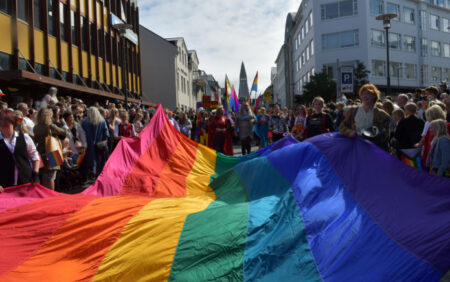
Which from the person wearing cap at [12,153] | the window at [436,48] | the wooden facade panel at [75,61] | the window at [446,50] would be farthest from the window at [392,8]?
the person wearing cap at [12,153]

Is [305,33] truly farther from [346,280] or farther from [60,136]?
[346,280]

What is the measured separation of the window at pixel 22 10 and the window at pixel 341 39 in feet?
108

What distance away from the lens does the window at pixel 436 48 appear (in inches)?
1845

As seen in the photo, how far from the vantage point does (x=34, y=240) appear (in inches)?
142

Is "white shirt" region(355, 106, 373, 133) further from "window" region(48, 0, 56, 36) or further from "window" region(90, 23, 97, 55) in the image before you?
"window" region(90, 23, 97, 55)

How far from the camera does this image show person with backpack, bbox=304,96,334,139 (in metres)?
8.05

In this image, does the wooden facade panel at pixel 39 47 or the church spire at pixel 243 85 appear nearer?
the wooden facade panel at pixel 39 47

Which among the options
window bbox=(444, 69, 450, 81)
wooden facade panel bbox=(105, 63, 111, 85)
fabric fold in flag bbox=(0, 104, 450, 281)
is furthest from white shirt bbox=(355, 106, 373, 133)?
window bbox=(444, 69, 450, 81)

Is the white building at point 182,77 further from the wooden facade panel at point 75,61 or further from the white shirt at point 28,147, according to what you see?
the white shirt at point 28,147

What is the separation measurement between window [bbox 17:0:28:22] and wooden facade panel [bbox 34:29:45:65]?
884 mm

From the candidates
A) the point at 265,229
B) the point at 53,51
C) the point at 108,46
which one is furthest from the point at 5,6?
the point at 265,229

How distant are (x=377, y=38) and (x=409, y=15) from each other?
26.6 feet

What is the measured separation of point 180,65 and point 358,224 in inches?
1824

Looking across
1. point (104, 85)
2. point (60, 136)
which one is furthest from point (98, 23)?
point (60, 136)
